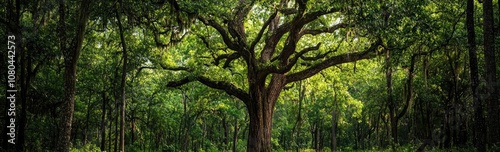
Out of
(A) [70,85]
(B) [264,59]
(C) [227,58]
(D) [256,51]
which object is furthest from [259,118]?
(A) [70,85]

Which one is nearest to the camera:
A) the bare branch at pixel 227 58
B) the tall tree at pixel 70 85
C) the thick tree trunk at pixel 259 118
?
the tall tree at pixel 70 85

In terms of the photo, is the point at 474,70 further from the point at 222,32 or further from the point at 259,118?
the point at 222,32

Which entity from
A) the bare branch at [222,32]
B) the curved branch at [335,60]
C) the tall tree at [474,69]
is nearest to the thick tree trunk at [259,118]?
the curved branch at [335,60]

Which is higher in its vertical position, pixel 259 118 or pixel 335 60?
pixel 335 60

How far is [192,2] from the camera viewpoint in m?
13.3

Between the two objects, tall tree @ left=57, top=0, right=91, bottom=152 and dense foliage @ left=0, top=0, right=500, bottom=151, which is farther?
dense foliage @ left=0, top=0, right=500, bottom=151

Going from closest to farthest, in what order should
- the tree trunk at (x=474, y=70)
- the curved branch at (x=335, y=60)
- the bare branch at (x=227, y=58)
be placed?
the tree trunk at (x=474, y=70) < the curved branch at (x=335, y=60) < the bare branch at (x=227, y=58)

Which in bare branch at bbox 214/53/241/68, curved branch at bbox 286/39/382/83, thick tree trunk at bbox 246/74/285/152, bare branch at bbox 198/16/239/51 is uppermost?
bare branch at bbox 198/16/239/51

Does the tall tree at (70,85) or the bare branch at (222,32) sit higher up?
the bare branch at (222,32)

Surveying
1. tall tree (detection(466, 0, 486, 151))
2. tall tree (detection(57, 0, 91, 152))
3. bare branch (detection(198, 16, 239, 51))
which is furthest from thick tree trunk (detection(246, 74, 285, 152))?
tall tree (detection(57, 0, 91, 152))

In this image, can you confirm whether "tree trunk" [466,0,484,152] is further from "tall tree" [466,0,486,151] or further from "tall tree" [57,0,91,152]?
"tall tree" [57,0,91,152]

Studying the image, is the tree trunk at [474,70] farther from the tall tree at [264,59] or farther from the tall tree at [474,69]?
the tall tree at [264,59]

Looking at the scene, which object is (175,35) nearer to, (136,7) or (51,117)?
(136,7)

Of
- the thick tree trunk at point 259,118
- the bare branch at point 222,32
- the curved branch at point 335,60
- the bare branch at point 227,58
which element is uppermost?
the bare branch at point 222,32
